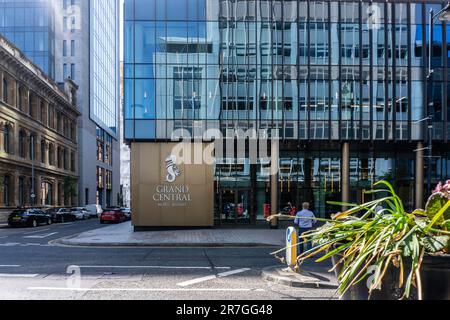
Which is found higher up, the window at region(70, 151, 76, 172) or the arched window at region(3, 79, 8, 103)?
the arched window at region(3, 79, 8, 103)

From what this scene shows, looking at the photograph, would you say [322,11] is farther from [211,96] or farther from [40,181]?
[40,181]

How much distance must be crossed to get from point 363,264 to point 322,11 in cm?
2550

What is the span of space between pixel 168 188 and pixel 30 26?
53.3 metres

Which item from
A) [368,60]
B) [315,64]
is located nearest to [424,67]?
[368,60]

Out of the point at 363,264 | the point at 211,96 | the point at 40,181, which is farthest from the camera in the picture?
the point at 40,181

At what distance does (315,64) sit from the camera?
25.4 metres

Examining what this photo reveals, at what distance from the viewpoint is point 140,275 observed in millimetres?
9492

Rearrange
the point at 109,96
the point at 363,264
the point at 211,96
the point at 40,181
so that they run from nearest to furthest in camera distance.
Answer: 1. the point at 363,264
2. the point at 211,96
3. the point at 40,181
4. the point at 109,96

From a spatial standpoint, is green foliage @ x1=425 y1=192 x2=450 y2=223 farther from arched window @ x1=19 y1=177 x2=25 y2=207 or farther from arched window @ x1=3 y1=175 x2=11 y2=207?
arched window @ x1=19 y1=177 x2=25 y2=207

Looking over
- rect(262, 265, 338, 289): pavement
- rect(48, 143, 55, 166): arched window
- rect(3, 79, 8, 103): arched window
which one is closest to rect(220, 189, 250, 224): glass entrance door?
rect(262, 265, 338, 289): pavement

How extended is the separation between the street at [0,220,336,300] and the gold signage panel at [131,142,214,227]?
891 cm

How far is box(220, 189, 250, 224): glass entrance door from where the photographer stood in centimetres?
2708

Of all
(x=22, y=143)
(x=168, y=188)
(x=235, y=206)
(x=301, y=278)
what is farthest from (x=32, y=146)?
(x=301, y=278)
